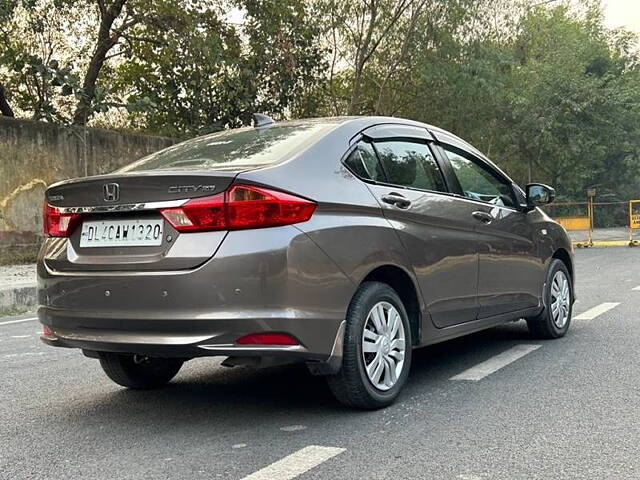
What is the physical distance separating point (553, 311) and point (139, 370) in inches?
132

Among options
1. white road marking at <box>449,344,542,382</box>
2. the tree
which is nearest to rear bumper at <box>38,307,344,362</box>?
white road marking at <box>449,344,542,382</box>

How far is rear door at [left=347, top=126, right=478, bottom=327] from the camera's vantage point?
14.4 ft

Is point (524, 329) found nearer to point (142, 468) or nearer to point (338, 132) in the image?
point (338, 132)

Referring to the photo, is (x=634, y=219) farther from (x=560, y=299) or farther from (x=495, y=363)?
(x=495, y=363)

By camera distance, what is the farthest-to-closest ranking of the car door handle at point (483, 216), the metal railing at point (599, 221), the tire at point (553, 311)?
1. the metal railing at point (599, 221)
2. the tire at point (553, 311)
3. the car door handle at point (483, 216)

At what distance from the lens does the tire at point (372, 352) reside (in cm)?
393

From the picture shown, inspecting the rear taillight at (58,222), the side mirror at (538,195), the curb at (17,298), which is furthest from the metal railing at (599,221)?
the rear taillight at (58,222)

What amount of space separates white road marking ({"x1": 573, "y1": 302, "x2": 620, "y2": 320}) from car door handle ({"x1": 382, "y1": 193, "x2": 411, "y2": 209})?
3.61 metres

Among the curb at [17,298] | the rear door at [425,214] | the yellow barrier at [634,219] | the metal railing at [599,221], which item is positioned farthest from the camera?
the metal railing at [599,221]

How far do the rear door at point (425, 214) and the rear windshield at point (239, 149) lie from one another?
12.7 inches

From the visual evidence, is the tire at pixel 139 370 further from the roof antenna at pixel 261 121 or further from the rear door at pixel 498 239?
the rear door at pixel 498 239

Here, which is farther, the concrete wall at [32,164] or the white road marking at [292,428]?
the concrete wall at [32,164]

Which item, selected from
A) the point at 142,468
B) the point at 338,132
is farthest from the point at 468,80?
the point at 142,468

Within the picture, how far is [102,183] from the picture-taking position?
12.7 feet
